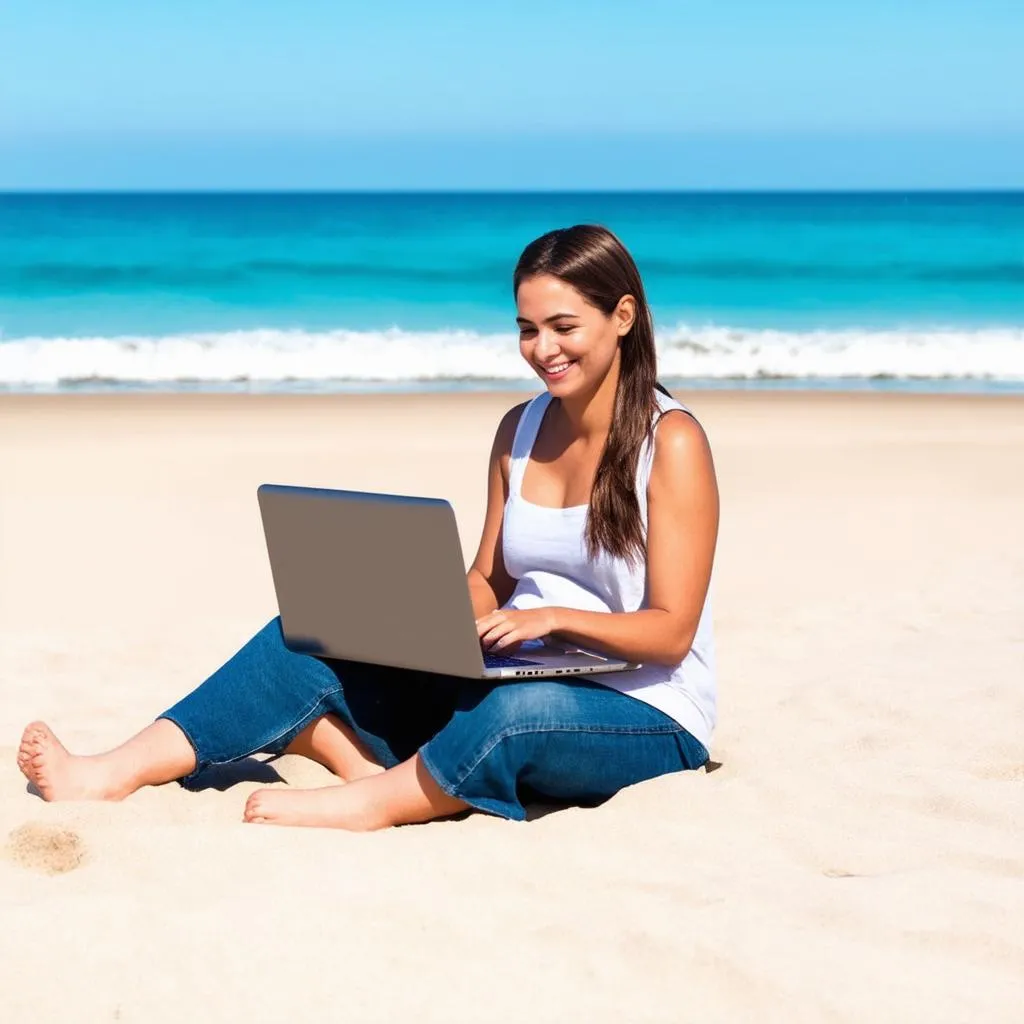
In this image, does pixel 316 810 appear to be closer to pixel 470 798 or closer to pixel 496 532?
pixel 470 798

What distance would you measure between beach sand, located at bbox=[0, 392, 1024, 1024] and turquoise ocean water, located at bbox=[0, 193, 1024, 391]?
9221 mm

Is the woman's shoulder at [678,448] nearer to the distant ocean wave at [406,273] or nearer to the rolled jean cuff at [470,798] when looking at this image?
the rolled jean cuff at [470,798]

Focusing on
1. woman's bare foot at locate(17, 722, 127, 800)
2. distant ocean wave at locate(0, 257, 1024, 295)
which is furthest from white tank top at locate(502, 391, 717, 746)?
distant ocean wave at locate(0, 257, 1024, 295)

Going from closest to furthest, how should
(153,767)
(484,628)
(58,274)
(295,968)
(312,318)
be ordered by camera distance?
(295,968) < (484,628) < (153,767) < (312,318) < (58,274)

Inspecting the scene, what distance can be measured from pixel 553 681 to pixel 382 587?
16.5 inches

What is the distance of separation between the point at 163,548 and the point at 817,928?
4979mm

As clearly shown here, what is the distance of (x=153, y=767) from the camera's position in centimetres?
347

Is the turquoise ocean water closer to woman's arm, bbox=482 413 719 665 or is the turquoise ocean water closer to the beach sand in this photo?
the beach sand

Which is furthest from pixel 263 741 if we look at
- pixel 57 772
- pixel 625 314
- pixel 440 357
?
pixel 440 357

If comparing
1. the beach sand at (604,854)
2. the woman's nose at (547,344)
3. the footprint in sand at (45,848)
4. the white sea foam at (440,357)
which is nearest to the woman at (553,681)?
the woman's nose at (547,344)

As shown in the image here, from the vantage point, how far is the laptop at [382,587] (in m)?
3.08

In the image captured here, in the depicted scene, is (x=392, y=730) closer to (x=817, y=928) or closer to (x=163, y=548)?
(x=817, y=928)

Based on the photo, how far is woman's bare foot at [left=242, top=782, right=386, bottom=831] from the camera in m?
3.28

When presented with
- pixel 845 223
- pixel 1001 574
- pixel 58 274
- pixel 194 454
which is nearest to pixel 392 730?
pixel 1001 574
